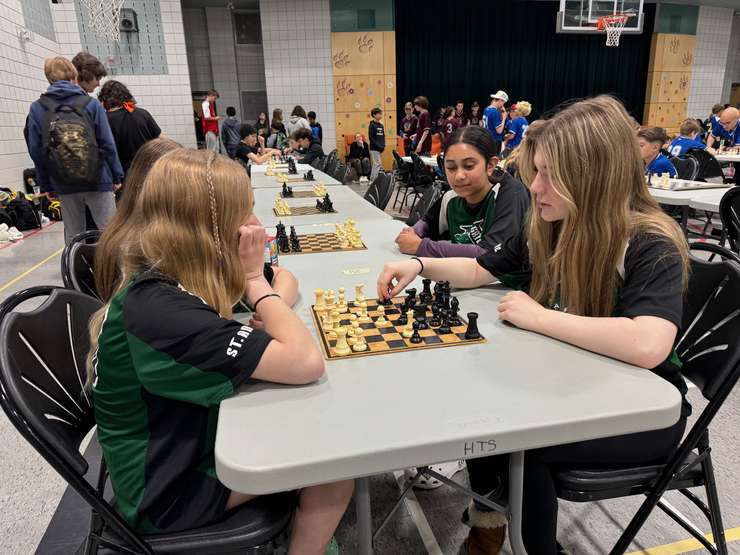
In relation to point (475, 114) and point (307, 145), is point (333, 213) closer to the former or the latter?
point (307, 145)

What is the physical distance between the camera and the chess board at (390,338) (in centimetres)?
119

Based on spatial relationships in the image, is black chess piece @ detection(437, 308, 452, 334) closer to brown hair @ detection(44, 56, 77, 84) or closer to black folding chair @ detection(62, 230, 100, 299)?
black folding chair @ detection(62, 230, 100, 299)

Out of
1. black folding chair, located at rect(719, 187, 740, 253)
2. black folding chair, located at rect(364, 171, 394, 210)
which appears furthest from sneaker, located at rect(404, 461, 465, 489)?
black folding chair, located at rect(364, 171, 394, 210)

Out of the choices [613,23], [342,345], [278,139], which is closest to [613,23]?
[613,23]

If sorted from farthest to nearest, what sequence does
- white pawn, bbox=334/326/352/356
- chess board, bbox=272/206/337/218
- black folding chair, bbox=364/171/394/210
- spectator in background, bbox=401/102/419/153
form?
spectator in background, bbox=401/102/419/153 → black folding chair, bbox=364/171/394/210 → chess board, bbox=272/206/337/218 → white pawn, bbox=334/326/352/356

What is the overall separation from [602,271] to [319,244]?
1.28 m

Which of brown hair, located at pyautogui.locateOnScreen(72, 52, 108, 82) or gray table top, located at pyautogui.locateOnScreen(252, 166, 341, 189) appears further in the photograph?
gray table top, located at pyautogui.locateOnScreen(252, 166, 341, 189)

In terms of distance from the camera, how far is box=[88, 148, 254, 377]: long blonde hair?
3.55 ft

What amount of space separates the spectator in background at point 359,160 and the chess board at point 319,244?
26.7 feet

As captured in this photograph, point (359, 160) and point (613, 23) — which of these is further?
point (359, 160)

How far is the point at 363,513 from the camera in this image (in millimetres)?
1096

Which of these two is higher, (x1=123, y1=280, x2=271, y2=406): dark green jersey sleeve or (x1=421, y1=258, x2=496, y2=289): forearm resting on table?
(x1=123, y1=280, x2=271, y2=406): dark green jersey sleeve

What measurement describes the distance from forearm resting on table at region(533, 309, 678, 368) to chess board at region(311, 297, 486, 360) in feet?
0.69

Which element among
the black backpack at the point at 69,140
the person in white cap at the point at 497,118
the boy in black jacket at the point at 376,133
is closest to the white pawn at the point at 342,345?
the black backpack at the point at 69,140
